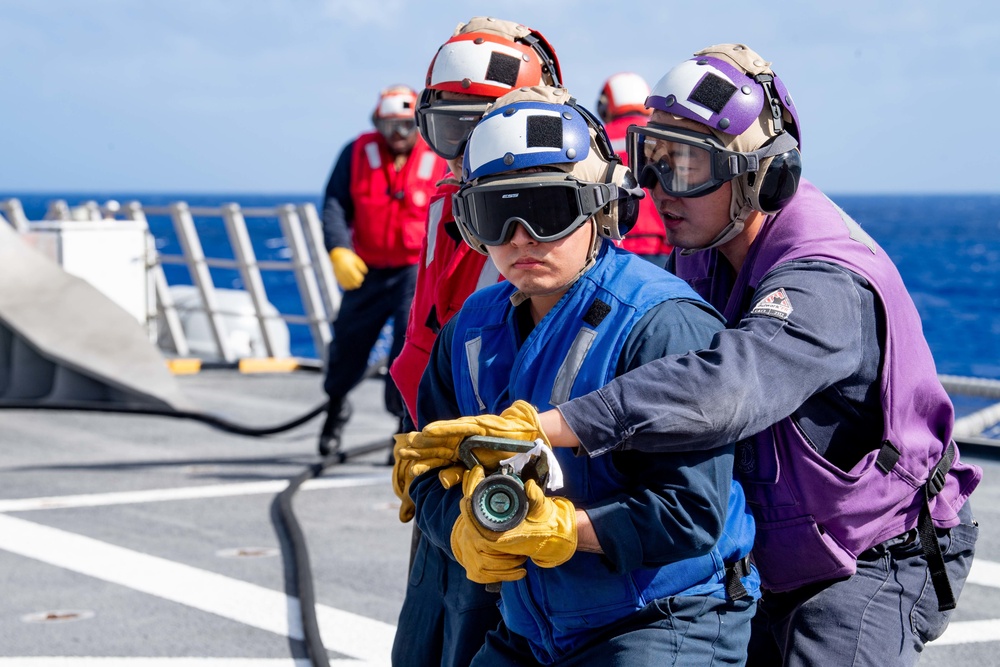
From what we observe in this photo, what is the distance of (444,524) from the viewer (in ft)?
8.04

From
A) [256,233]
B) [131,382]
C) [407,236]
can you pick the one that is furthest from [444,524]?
[256,233]

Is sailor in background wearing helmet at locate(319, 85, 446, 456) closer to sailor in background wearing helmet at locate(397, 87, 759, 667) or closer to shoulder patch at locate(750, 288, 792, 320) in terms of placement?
sailor in background wearing helmet at locate(397, 87, 759, 667)

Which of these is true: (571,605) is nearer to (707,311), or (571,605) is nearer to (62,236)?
(707,311)

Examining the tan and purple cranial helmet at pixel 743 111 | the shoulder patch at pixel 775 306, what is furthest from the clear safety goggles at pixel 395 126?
the shoulder patch at pixel 775 306

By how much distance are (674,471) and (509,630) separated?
0.55m

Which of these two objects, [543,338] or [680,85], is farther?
[680,85]

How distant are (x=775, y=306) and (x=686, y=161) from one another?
48 cm

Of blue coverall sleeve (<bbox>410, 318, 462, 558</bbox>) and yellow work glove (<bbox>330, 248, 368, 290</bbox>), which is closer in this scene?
blue coverall sleeve (<bbox>410, 318, 462, 558</bbox>)

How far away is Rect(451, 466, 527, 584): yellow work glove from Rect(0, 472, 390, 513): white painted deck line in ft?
17.1

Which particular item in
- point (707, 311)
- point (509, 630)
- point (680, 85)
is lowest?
point (509, 630)

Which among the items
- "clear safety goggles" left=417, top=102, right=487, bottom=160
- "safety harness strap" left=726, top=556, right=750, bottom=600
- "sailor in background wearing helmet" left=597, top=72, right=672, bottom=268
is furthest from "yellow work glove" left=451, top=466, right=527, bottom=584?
"sailor in background wearing helmet" left=597, top=72, right=672, bottom=268

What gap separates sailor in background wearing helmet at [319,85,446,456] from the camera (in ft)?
26.0

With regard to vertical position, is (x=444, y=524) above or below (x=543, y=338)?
below

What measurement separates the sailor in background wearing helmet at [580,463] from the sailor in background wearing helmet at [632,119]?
3.87m
